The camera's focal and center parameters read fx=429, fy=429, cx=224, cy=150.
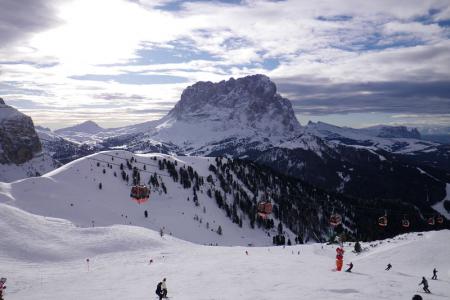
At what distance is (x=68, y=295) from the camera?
37.2m

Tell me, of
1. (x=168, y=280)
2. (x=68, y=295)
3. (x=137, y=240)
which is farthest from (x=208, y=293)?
(x=137, y=240)

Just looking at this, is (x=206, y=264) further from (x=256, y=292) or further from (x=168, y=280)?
(x=256, y=292)

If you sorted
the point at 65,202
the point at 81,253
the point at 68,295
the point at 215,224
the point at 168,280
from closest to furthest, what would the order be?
the point at 68,295, the point at 168,280, the point at 81,253, the point at 65,202, the point at 215,224

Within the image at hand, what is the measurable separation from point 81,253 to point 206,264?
21.1m

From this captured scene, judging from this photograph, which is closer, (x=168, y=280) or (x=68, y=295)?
(x=68, y=295)

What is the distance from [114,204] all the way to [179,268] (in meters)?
95.3

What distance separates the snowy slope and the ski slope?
39838mm

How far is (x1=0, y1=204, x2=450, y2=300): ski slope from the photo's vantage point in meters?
35.8

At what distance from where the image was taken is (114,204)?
140625 millimetres

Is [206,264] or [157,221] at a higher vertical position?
[206,264]

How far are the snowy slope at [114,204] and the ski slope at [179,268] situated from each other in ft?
131

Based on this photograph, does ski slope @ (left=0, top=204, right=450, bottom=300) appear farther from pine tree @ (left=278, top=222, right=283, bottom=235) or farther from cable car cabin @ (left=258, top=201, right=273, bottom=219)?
pine tree @ (left=278, top=222, right=283, bottom=235)

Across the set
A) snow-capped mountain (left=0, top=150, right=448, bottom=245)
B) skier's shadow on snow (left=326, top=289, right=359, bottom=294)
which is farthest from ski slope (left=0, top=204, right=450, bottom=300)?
snow-capped mountain (left=0, top=150, right=448, bottom=245)

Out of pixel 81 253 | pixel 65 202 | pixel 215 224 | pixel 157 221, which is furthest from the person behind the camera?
pixel 215 224
